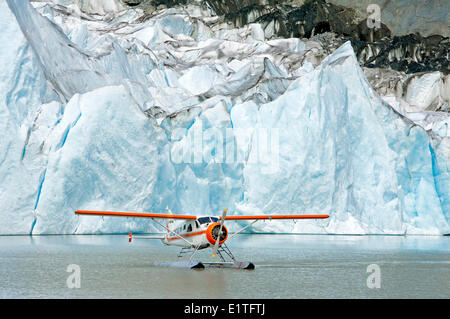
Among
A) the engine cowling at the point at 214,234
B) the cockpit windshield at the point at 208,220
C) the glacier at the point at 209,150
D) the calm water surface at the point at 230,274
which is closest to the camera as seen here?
the calm water surface at the point at 230,274

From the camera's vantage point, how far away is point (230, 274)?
48.3ft

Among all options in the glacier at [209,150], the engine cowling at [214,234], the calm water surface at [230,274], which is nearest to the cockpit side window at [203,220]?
the engine cowling at [214,234]

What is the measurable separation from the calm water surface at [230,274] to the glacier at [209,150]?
217 inches

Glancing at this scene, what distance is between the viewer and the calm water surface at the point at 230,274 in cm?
1155

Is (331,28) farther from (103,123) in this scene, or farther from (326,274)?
(326,274)

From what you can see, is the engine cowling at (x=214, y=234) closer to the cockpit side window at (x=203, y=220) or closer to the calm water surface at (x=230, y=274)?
the cockpit side window at (x=203, y=220)

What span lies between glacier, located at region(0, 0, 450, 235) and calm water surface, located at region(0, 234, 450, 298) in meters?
5.51

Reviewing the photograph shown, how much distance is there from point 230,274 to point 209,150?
629 inches

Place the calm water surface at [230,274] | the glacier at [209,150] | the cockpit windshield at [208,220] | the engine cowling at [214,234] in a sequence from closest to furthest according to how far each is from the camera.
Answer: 1. the calm water surface at [230,274]
2. the engine cowling at [214,234]
3. the cockpit windshield at [208,220]
4. the glacier at [209,150]

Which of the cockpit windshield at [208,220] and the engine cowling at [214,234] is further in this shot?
the cockpit windshield at [208,220]

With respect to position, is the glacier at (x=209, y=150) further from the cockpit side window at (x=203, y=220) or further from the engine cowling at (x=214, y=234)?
the engine cowling at (x=214, y=234)

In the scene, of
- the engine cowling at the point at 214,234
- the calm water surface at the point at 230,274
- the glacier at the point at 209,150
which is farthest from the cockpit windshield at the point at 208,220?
the glacier at the point at 209,150

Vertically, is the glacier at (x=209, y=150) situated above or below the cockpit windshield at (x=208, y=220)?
below

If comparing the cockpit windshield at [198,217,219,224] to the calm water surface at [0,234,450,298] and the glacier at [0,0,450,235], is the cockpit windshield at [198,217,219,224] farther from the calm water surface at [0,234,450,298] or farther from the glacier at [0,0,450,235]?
the glacier at [0,0,450,235]
